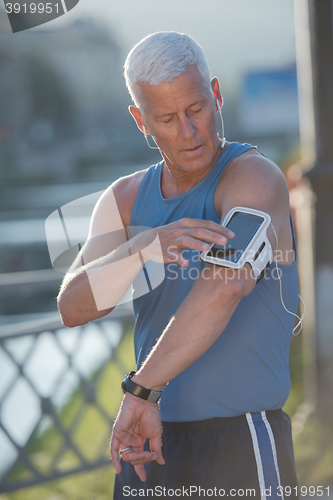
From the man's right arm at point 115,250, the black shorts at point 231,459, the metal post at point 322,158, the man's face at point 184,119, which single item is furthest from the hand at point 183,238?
the metal post at point 322,158

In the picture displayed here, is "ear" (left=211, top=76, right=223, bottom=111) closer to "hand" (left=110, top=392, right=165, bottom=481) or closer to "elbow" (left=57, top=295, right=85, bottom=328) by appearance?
"elbow" (left=57, top=295, right=85, bottom=328)

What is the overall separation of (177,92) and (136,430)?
2.80ft

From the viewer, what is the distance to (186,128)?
52.5 inches

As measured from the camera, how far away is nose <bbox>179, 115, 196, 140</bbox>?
4.37ft

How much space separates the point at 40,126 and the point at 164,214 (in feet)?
56.6

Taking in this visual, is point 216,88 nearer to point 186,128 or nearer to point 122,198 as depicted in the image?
point 186,128

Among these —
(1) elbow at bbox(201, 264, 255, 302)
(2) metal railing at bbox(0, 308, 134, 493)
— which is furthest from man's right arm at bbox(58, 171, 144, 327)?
(2) metal railing at bbox(0, 308, 134, 493)

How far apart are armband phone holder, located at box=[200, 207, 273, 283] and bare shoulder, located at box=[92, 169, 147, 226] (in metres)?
0.51

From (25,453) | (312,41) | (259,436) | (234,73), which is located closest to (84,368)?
(25,453)

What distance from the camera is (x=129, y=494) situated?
1.50 meters

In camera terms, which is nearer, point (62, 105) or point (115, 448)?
point (115, 448)

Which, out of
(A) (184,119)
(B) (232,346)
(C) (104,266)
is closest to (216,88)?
(A) (184,119)

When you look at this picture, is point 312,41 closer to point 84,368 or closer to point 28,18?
point 28,18

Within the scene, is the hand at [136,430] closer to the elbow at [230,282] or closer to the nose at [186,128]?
the elbow at [230,282]
